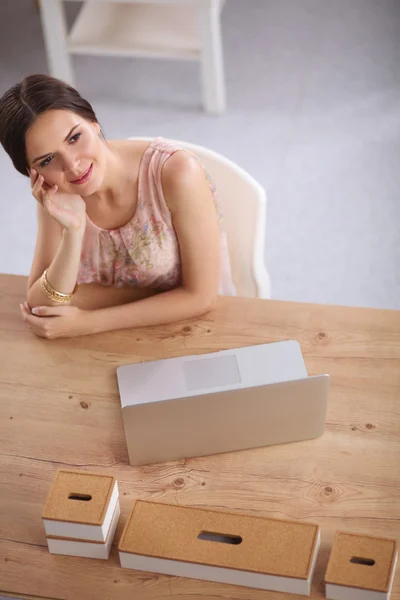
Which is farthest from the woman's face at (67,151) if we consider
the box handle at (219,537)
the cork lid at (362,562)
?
the cork lid at (362,562)

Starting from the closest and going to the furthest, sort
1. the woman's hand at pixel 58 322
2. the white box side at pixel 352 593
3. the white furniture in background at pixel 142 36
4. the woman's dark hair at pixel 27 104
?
1. the white box side at pixel 352 593
2. the woman's dark hair at pixel 27 104
3. the woman's hand at pixel 58 322
4. the white furniture in background at pixel 142 36

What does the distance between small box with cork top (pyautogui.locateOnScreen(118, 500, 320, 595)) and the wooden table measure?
0.09ft

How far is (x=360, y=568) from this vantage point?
131 centimetres

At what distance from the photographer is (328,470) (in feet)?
4.97

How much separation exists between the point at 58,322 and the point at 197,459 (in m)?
0.43

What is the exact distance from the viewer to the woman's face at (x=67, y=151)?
1639 mm

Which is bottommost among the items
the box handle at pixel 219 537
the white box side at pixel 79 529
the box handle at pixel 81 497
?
the box handle at pixel 219 537

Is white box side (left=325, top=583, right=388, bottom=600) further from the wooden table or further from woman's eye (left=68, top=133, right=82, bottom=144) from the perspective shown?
woman's eye (left=68, top=133, right=82, bottom=144)

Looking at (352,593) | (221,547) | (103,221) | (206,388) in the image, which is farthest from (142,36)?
(352,593)

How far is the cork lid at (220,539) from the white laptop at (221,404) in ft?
0.45

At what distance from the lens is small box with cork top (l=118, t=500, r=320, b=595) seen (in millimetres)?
1333

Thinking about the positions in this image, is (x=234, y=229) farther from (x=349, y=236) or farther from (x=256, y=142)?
(x=256, y=142)

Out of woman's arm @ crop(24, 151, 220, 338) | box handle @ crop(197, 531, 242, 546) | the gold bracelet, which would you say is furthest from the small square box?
the gold bracelet

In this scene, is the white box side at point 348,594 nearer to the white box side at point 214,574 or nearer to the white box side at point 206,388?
the white box side at point 214,574
